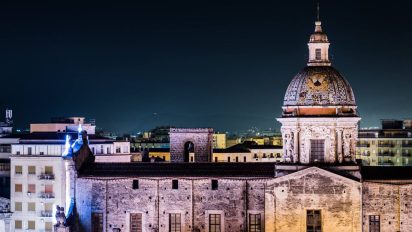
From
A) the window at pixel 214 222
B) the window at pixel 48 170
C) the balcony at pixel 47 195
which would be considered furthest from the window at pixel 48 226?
the window at pixel 214 222

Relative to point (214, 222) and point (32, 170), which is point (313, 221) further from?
point (32, 170)

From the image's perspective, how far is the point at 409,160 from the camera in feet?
613

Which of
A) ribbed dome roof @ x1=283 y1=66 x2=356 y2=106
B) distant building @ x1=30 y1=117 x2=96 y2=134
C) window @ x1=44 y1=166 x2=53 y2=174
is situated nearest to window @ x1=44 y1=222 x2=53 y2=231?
window @ x1=44 y1=166 x2=53 y2=174

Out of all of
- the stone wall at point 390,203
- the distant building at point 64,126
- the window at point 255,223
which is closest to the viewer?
the stone wall at point 390,203

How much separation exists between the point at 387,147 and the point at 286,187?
114 meters

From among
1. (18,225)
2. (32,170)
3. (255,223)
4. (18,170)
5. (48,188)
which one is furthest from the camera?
(18,170)

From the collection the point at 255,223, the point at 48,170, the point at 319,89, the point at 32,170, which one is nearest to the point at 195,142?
the point at 255,223

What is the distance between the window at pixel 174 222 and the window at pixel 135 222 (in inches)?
104

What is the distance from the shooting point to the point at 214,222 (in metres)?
84.9

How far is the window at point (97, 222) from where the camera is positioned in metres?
86.7

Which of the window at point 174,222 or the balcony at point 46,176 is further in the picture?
the balcony at point 46,176

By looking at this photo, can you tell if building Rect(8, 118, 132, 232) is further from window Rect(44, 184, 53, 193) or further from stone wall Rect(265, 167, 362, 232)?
stone wall Rect(265, 167, 362, 232)

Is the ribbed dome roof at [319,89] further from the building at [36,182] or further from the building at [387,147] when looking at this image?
the building at [387,147]

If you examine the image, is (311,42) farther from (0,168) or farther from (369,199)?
(0,168)
